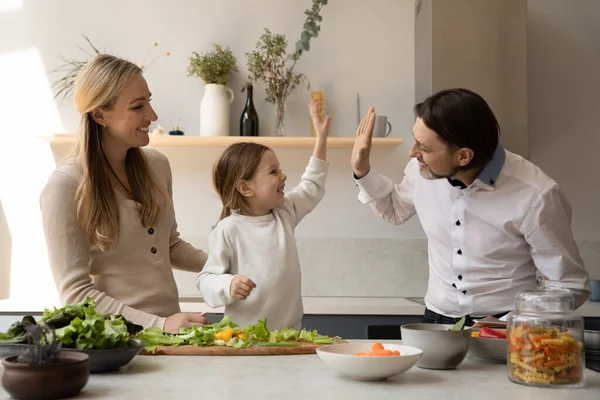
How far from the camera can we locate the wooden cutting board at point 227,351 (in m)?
1.74

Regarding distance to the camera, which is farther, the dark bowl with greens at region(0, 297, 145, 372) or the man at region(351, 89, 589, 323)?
the man at region(351, 89, 589, 323)

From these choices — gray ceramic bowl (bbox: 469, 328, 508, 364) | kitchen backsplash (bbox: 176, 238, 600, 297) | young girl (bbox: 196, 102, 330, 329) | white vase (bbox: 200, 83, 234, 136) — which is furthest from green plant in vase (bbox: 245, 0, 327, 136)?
gray ceramic bowl (bbox: 469, 328, 508, 364)

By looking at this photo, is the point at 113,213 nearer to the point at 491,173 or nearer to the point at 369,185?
the point at 369,185

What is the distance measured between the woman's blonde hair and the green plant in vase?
159 centimetres

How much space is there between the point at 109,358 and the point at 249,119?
2.54m

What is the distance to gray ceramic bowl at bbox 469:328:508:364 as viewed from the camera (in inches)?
64.9

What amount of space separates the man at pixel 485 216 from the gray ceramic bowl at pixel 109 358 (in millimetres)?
1172

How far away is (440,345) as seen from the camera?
60.7 inches

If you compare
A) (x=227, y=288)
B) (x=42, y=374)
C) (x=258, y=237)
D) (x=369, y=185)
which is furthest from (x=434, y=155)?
(x=42, y=374)

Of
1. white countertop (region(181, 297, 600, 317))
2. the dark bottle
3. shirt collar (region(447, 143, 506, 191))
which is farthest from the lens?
the dark bottle

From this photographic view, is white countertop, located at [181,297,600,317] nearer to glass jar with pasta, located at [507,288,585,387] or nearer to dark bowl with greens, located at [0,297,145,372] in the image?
dark bowl with greens, located at [0,297,145,372]

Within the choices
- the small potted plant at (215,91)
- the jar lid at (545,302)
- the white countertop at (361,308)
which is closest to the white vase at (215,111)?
the small potted plant at (215,91)

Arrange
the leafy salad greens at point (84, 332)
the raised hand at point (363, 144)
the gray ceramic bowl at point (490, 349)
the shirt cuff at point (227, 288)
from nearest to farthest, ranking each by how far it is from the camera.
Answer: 1. the leafy salad greens at point (84, 332)
2. the gray ceramic bowl at point (490, 349)
3. the shirt cuff at point (227, 288)
4. the raised hand at point (363, 144)

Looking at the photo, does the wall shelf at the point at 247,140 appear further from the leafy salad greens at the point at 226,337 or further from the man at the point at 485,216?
the leafy salad greens at the point at 226,337
